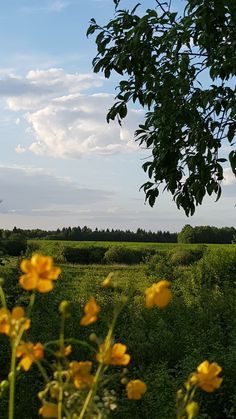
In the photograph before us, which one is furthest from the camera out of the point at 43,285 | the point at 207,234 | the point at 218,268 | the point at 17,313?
the point at 207,234

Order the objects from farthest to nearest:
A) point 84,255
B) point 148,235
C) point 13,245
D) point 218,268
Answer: point 148,235 → point 84,255 → point 13,245 → point 218,268

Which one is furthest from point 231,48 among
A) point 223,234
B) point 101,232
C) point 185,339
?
point 101,232

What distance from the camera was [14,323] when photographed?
132 cm

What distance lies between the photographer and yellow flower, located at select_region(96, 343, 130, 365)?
131 cm

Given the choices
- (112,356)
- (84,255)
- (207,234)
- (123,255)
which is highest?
(207,234)

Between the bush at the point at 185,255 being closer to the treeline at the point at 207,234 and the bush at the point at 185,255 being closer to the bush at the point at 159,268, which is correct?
the treeline at the point at 207,234

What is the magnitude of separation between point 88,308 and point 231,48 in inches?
159

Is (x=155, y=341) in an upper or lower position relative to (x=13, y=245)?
lower

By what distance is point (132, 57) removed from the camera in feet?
19.4

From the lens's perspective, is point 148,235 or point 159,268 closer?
point 159,268

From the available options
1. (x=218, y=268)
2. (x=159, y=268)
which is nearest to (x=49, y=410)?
(x=159, y=268)

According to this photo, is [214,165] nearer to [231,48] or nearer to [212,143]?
[212,143]

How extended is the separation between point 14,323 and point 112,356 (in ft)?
0.83

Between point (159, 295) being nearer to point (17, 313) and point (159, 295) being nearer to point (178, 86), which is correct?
point (17, 313)
